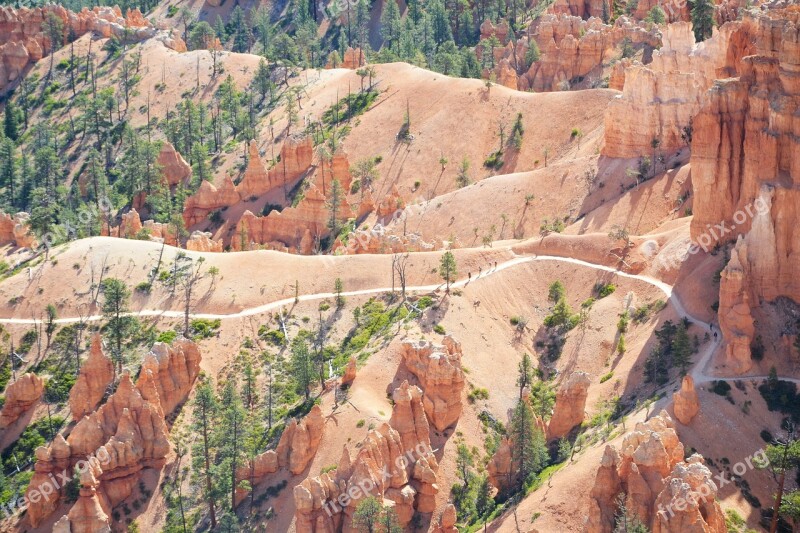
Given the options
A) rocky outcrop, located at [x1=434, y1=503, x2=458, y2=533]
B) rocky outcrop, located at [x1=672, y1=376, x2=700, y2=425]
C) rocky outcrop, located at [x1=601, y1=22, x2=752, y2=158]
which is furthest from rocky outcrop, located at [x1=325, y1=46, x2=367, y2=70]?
rocky outcrop, located at [x1=672, y1=376, x2=700, y2=425]

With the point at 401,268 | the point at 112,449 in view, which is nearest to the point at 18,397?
the point at 112,449

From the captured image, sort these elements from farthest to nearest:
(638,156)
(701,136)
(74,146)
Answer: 1. (74,146)
2. (638,156)
3. (701,136)

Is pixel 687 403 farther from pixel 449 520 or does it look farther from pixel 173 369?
pixel 173 369

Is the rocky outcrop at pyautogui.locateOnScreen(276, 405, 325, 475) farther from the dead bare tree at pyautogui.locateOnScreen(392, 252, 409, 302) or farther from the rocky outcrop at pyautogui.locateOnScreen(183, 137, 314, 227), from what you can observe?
the rocky outcrop at pyautogui.locateOnScreen(183, 137, 314, 227)

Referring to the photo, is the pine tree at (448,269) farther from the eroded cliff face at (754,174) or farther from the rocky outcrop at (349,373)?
the eroded cliff face at (754,174)

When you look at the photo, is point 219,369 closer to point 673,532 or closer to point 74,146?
point 673,532

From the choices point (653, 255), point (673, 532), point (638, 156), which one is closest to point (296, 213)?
point (638, 156)
